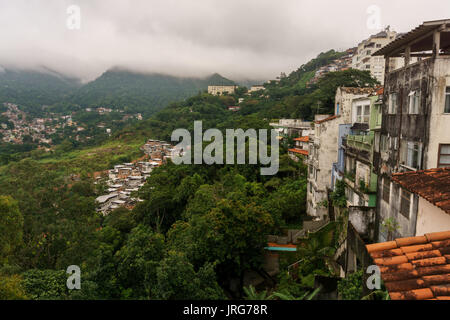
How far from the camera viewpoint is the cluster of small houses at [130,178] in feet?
128

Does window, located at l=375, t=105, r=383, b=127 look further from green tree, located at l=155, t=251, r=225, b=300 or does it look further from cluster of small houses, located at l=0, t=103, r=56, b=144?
cluster of small houses, located at l=0, t=103, r=56, b=144

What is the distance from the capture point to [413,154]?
8734 mm

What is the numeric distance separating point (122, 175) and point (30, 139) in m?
50.4

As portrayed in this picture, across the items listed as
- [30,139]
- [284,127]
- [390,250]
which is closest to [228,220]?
[390,250]

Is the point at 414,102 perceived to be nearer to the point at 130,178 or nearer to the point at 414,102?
the point at 414,102

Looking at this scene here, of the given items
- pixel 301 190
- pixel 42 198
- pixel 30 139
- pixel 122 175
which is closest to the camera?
pixel 42 198

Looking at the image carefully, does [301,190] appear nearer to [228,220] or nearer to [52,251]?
[228,220]

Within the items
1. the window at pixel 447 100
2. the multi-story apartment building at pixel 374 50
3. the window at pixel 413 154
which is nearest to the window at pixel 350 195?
the window at pixel 413 154

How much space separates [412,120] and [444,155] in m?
1.39

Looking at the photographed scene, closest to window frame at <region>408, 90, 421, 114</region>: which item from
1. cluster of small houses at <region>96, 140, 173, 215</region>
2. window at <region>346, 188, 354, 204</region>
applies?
window at <region>346, 188, 354, 204</region>

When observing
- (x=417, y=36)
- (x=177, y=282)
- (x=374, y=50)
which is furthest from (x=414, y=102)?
(x=374, y=50)

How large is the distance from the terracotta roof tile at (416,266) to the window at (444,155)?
4.17m

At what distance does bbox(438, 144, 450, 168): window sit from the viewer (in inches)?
305
